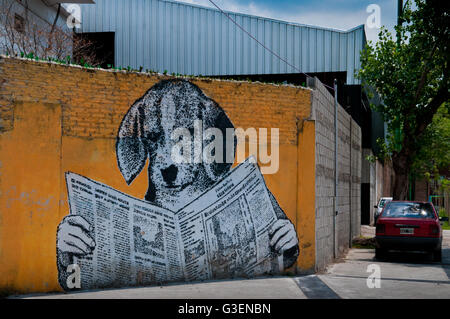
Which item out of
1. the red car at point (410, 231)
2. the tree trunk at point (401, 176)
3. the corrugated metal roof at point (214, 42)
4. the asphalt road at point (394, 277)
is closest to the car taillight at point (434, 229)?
the red car at point (410, 231)

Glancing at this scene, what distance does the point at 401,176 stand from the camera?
18.4 metres

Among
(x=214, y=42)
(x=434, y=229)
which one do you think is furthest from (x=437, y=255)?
(x=214, y=42)

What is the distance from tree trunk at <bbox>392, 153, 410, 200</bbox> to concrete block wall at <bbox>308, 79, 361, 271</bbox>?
4.76 feet

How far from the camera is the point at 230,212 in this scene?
9.82 meters

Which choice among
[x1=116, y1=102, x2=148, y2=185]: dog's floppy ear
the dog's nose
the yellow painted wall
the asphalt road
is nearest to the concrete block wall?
the asphalt road

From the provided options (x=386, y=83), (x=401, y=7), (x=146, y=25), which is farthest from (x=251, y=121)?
(x=146, y=25)

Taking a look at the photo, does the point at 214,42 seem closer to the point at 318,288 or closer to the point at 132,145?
the point at 132,145

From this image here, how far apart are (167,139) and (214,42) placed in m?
13.5

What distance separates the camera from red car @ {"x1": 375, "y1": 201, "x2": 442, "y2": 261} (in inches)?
511

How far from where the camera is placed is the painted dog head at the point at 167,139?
9086 mm

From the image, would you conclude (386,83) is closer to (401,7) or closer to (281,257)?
(401,7)

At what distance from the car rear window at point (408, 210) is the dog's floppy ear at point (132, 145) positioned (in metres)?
7.33

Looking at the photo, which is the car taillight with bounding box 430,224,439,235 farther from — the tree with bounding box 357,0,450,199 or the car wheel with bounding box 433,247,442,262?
the tree with bounding box 357,0,450,199

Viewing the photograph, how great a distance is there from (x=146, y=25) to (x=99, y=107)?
1418 centimetres
